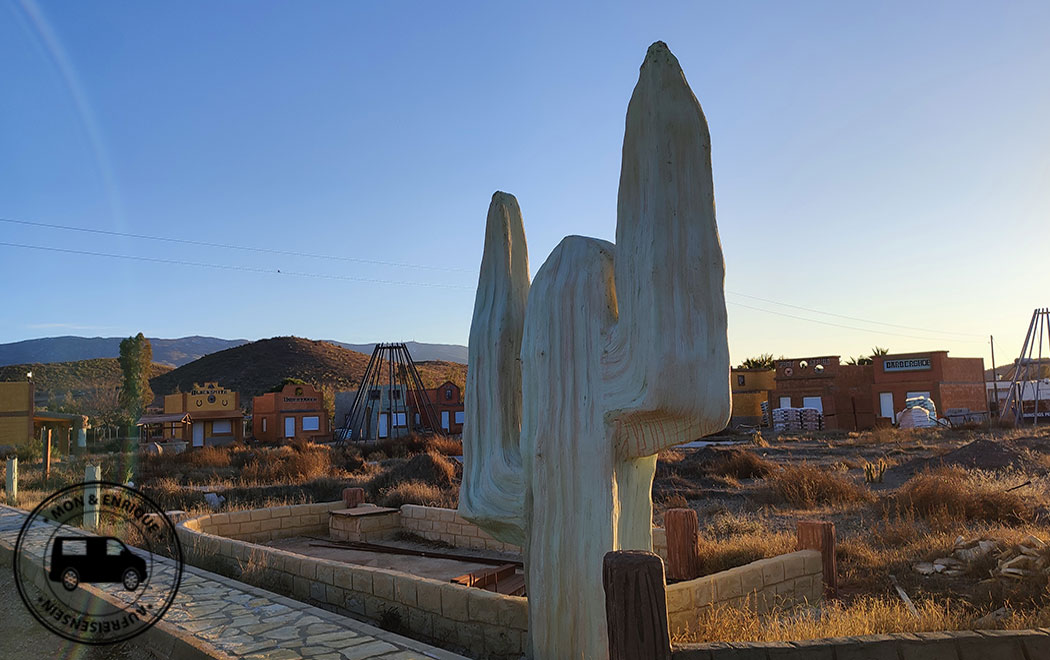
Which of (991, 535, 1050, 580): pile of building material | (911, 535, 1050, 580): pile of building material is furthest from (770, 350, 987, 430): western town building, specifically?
(991, 535, 1050, 580): pile of building material

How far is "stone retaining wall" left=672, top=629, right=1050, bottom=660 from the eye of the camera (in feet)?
6.95

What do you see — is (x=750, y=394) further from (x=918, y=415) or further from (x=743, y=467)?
(x=743, y=467)

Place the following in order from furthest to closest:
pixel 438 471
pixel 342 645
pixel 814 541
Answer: pixel 438 471, pixel 814 541, pixel 342 645

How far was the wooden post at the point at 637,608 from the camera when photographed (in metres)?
2.23

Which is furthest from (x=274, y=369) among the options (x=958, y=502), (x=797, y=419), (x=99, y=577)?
(x=958, y=502)

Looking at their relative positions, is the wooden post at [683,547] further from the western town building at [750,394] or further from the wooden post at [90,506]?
the western town building at [750,394]

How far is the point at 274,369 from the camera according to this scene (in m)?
85.8

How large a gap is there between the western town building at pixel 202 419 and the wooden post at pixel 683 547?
40849 millimetres

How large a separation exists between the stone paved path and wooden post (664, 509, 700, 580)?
3161 millimetres

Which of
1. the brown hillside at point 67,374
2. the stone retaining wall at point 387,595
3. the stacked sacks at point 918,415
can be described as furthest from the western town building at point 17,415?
the brown hillside at point 67,374

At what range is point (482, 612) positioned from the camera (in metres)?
6.06

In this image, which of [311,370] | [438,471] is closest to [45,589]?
[438,471]

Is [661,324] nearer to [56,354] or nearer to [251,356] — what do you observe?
[251,356]

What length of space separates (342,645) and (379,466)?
19765 mm
